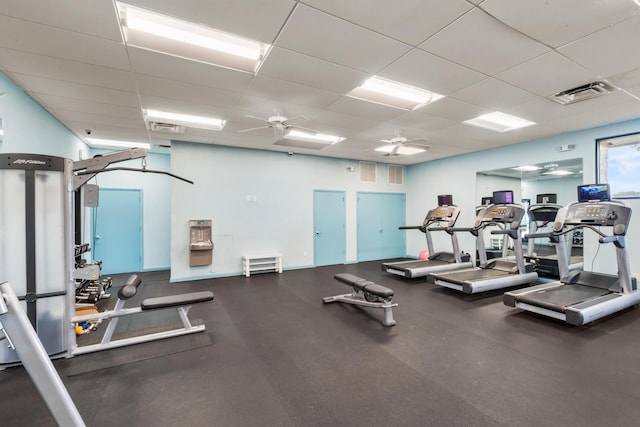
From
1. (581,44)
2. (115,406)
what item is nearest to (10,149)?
(115,406)

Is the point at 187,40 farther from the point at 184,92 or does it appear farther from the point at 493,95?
the point at 493,95

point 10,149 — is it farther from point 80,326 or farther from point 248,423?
point 248,423

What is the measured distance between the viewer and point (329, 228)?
761 centimetres

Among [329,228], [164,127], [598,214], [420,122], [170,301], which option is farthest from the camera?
[329,228]

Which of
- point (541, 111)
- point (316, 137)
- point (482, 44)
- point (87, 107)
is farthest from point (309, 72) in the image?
point (541, 111)

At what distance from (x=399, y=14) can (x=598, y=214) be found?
4.16m

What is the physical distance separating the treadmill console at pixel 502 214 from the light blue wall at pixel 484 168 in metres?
1.27

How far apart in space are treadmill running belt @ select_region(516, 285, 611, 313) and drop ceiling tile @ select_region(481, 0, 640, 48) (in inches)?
117

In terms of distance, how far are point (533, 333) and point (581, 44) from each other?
3.01 metres

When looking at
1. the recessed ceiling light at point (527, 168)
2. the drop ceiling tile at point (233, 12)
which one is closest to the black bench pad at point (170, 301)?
the drop ceiling tile at point (233, 12)

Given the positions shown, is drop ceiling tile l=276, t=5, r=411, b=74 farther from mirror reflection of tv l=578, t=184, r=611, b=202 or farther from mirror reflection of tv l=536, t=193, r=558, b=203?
mirror reflection of tv l=536, t=193, r=558, b=203

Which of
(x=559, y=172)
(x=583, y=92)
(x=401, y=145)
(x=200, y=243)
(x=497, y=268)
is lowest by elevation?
(x=497, y=268)

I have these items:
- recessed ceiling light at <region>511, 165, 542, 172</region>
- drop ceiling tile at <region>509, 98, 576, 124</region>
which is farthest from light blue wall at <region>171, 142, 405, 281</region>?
drop ceiling tile at <region>509, 98, 576, 124</region>

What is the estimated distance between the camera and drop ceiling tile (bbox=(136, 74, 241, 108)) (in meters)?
3.28
